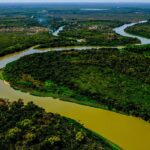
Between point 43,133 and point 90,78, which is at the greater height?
point 43,133

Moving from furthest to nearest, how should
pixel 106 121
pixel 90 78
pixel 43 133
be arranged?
pixel 90 78 → pixel 106 121 → pixel 43 133

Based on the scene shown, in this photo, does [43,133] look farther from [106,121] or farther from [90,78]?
[90,78]

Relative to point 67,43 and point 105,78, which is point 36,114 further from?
point 67,43

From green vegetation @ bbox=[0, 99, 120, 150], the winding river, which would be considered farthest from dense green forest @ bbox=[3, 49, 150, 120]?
green vegetation @ bbox=[0, 99, 120, 150]

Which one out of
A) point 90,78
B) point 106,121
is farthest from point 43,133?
point 90,78

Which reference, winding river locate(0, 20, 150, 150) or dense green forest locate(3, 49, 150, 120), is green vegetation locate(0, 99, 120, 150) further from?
dense green forest locate(3, 49, 150, 120)

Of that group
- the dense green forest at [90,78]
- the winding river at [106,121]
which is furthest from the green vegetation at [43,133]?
the dense green forest at [90,78]

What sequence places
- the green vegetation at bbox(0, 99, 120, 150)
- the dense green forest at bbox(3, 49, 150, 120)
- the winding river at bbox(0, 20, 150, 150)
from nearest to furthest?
1. the green vegetation at bbox(0, 99, 120, 150)
2. the winding river at bbox(0, 20, 150, 150)
3. the dense green forest at bbox(3, 49, 150, 120)

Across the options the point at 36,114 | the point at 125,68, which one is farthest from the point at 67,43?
the point at 36,114
